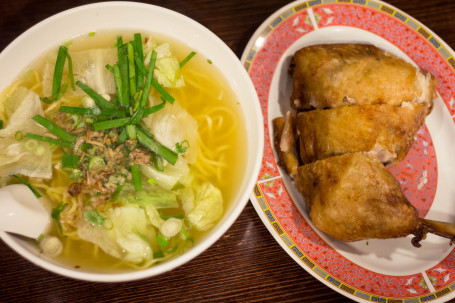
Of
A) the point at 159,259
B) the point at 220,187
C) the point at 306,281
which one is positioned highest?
the point at 220,187

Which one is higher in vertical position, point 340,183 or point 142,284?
point 340,183

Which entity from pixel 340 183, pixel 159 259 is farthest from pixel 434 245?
pixel 159 259

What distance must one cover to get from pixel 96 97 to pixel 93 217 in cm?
54

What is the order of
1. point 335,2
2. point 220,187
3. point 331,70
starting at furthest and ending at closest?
1. point 335,2
2. point 331,70
3. point 220,187

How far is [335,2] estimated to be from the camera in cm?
252

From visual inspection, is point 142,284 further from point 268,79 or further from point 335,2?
point 335,2

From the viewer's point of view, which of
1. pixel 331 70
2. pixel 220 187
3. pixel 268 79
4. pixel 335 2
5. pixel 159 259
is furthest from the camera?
pixel 335 2

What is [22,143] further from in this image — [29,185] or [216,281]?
[216,281]

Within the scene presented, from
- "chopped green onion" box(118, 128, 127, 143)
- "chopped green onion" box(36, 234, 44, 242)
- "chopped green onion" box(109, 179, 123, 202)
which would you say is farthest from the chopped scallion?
"chopped green onion" box(36, 234, 44, 242)

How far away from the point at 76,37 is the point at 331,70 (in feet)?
4.55

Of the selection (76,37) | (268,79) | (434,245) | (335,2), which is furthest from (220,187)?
(335,2)

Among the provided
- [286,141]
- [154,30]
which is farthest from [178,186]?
[154,30]

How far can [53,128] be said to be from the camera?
1.72 metres

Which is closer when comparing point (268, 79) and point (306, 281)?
point (306, 281)
